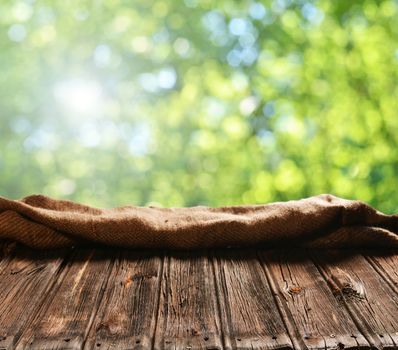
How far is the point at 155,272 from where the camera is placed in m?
1.58

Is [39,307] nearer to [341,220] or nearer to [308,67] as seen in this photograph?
[341,220]

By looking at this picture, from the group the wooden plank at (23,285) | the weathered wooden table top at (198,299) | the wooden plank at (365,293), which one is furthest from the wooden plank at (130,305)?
the wooden plank at (365,293)

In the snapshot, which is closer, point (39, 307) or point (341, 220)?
point (39, 307)

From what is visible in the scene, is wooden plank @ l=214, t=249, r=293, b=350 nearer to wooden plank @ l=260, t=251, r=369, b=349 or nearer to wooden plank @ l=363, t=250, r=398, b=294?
wooden plank @ l=260, t=251, r=369, b=349

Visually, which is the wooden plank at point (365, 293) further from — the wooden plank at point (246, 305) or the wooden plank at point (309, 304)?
the wooden plank at point (246, 305)

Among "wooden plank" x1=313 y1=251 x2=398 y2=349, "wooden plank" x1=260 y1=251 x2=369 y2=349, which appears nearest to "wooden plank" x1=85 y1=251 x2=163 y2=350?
"wooden plank" x1=260 y1=251 x2=369 y2=349

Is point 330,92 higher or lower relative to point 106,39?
lower

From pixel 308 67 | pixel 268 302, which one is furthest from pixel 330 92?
pixel 268 302

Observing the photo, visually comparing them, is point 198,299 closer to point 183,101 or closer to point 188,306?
point 188,306

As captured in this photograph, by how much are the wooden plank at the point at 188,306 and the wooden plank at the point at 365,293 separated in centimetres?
34

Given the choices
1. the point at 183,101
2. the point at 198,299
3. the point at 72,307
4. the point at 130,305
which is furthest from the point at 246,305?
the point at 183,101

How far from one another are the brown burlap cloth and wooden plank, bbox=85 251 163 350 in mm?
82

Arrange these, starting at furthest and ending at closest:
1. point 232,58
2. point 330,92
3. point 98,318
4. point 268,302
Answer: point 232,58, point 330,92, point 268,302, point 98,318

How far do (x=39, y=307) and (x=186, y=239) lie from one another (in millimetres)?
567
